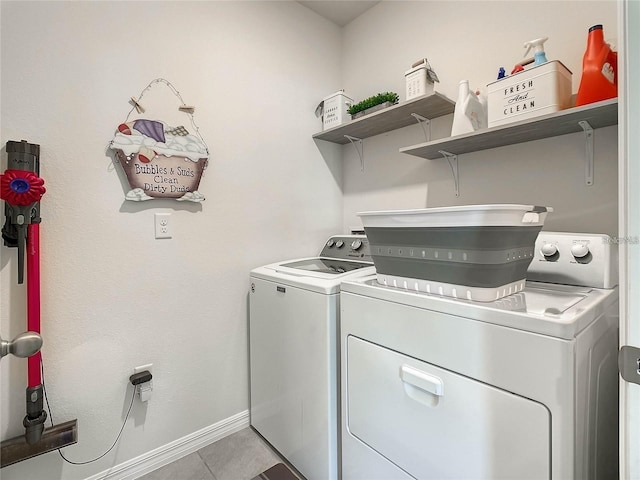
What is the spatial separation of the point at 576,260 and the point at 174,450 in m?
2.01

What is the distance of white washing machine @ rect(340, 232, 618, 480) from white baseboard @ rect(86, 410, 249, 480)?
826mm

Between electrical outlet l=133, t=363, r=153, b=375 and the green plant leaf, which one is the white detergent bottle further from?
electrical outlet l=133, t=363, r=153, b=375

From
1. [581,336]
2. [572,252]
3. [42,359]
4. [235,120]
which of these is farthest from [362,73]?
[42,359]

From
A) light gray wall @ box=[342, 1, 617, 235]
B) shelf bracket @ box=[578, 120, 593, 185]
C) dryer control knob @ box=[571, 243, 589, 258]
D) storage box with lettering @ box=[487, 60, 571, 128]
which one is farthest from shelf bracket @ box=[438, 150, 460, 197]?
dryer control knob @ box=[571, 243, 589, 258]

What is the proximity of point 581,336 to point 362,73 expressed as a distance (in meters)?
2.08

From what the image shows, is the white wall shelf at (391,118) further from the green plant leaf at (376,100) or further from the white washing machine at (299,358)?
the white washing machine at (299,358)

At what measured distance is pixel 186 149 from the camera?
1.60 m

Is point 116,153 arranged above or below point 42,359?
above

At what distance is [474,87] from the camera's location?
5.49 ft

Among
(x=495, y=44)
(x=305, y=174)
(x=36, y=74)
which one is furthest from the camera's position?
(x=305, y=174)

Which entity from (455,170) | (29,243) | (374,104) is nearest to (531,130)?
(455,170)

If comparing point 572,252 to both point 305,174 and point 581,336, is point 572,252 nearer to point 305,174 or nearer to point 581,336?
point 581,336

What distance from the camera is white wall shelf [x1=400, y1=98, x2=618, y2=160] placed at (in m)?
1.14

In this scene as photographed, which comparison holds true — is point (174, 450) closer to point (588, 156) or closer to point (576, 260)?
point (576, 260)
